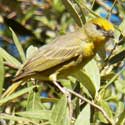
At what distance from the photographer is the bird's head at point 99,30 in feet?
10.3

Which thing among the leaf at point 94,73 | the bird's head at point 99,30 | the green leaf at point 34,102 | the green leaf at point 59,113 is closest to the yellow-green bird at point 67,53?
the bird's head at point 99,30

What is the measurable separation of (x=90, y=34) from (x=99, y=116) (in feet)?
3.31

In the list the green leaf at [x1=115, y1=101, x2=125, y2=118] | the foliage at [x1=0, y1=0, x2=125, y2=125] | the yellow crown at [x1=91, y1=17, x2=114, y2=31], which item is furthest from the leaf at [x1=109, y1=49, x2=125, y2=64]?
the yellow crown at [x1=91, y1=17, x2=114, y2=31]

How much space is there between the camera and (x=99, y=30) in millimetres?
3367

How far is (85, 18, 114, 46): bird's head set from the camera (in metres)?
3.14

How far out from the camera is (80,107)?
2615 millimetres

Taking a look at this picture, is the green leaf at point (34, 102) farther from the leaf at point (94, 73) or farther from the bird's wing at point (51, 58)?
the bird's wing at point (51, 58)

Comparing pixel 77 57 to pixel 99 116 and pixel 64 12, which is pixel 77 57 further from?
pixel 64 12

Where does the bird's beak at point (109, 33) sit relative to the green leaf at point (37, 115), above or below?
above

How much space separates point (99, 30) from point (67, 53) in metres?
0.29

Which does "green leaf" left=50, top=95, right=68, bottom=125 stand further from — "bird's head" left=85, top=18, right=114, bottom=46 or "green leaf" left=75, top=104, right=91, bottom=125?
"bird's head" left=85, top=18, right=114, bottom=46

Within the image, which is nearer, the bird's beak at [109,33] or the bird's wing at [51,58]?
the bird's wing at [51,58]

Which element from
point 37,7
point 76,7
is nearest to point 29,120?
point 76,7

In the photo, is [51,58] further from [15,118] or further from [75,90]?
[15,118]
